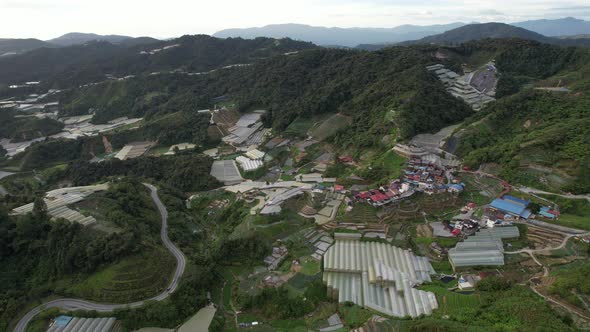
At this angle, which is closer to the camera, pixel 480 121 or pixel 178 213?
pixel 178 213

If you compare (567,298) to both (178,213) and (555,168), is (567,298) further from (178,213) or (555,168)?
(178,213)

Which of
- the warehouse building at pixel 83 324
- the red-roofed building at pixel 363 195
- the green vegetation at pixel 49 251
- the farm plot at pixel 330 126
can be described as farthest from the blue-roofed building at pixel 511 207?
the warehouse building at pixel 83 324

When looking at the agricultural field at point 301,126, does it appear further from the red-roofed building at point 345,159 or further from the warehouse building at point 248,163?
the red-roofed building at point 345,159

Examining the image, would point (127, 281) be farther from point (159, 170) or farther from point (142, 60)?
point (142, 60)

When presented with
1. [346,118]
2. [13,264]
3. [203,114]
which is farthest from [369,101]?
[13,264]

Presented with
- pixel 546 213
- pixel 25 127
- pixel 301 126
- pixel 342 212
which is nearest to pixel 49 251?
pixel 342 212

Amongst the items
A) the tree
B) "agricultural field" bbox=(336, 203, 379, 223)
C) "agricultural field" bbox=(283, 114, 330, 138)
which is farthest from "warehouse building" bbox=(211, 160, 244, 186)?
the tree

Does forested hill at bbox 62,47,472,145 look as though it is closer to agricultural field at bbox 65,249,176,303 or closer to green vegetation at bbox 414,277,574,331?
green vegetation at bbox 414,277,574,331
